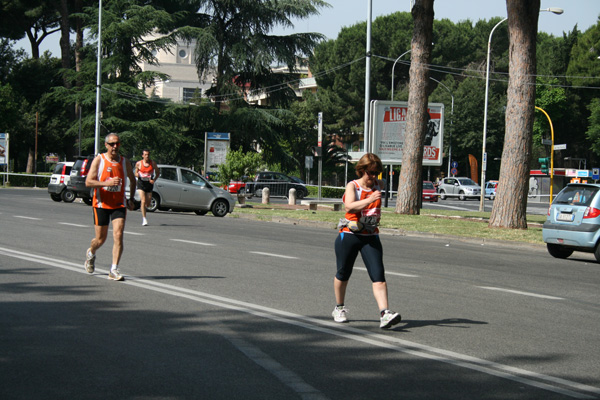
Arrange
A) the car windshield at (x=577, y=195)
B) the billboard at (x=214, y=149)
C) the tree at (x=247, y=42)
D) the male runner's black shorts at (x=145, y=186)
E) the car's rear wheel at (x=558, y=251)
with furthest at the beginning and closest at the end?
the tree at (x=247, y=42) → the billboard at (x=214, y=149) → the male runner's black shorts at (x=145, y=186) → the car's rear wheel at (x=558, y=251) → the car windshield at (x=577, y=195)

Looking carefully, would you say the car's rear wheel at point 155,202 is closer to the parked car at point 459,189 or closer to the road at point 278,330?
the road at point 278,330

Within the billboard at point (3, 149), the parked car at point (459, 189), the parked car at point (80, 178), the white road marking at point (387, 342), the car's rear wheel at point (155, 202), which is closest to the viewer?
the white road marking at point (387, 342)

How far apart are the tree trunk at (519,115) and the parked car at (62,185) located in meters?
18.7

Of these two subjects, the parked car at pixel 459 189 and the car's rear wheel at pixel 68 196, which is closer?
the car's rear wheel at pixel 68 196

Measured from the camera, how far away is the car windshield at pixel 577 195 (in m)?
15.3

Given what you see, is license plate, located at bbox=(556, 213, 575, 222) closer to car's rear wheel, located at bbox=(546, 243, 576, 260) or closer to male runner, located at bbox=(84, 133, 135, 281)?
car's rear wheel, located at bbox=(546, 243, 576, 260)

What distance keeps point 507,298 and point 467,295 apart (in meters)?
0.47

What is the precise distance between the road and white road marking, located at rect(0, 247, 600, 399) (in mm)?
22

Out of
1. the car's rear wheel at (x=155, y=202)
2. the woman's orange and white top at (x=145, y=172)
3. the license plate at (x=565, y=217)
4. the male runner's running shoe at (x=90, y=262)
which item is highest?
the woman's orange and white top at (x=145, y=172)

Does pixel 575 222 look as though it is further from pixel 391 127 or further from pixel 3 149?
pixel 3 149

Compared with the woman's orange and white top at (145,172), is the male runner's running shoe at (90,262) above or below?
below

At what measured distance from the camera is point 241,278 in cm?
1025

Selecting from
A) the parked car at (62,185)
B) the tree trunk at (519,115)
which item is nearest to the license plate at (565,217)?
the tree trunk at (519,115)

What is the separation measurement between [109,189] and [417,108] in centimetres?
1764
